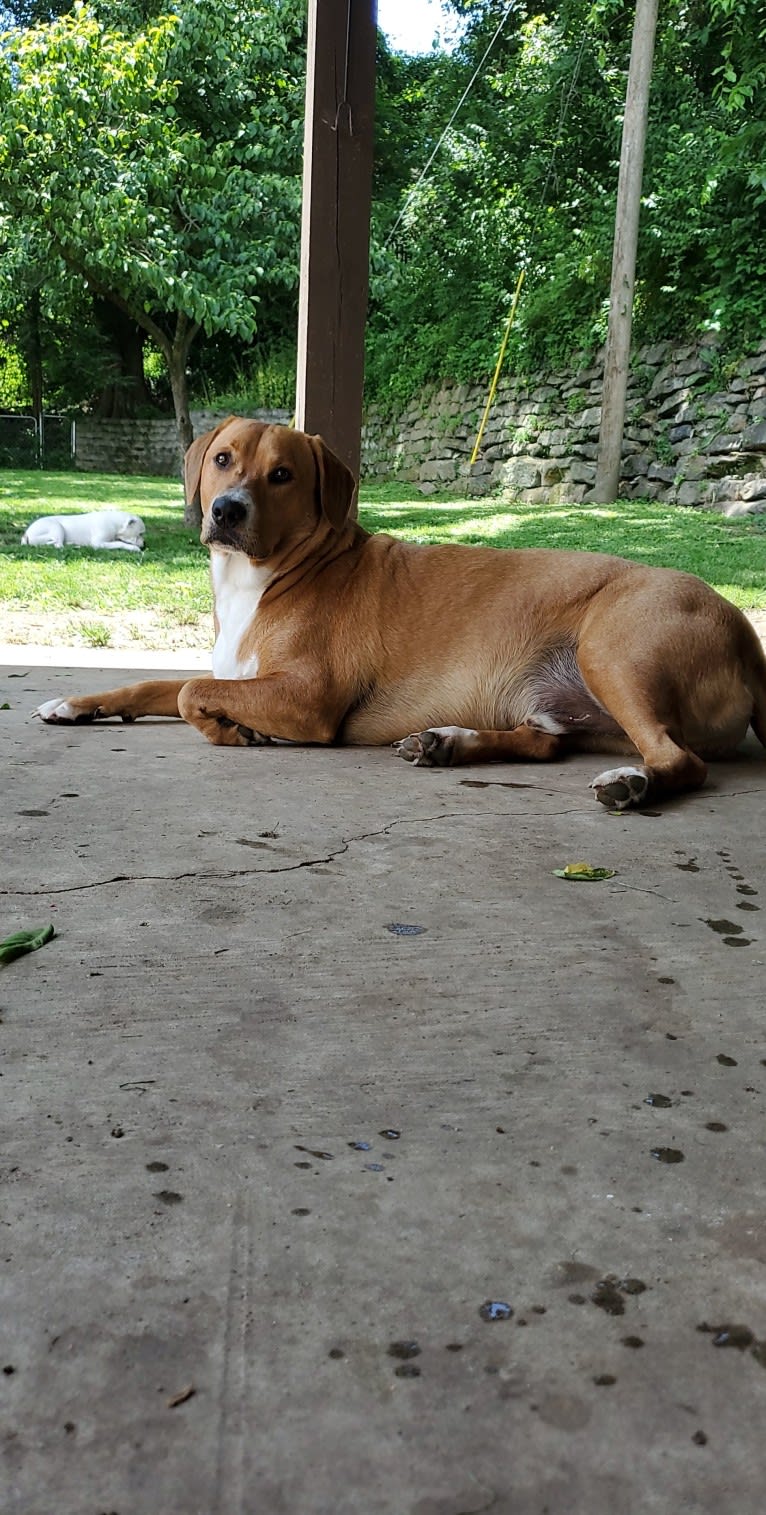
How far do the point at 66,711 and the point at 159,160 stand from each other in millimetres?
7374

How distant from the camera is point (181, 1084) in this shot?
1354 millimetres

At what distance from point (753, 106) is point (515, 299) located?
333 centimetres

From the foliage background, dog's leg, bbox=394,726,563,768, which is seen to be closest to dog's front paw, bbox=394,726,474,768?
dog's leg, bbox=394,726,563,768

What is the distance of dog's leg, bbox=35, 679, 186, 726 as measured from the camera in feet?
11.3

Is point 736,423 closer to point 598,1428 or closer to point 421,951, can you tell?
point 421,951

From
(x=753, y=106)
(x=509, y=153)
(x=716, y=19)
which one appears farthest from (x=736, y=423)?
(x=509, y=153)

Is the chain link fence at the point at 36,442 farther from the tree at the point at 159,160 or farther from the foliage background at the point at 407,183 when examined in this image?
the tree at the point at 159,160

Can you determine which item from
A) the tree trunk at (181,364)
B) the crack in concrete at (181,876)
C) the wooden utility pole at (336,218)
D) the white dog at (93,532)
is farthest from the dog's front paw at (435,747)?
the tree trunk at (181,364)

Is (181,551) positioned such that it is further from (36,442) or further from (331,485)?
(36,442)

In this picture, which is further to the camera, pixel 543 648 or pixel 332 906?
pixel 543 648

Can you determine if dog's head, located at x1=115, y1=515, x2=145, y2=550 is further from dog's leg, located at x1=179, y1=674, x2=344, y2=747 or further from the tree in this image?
dog's leg, located at x1=179, y1=674, x2=344, y2=747

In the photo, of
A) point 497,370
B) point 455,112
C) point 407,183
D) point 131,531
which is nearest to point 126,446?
point 407,183

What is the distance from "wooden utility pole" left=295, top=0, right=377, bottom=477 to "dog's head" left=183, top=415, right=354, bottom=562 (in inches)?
44.0

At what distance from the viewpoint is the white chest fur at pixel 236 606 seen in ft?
11.4
